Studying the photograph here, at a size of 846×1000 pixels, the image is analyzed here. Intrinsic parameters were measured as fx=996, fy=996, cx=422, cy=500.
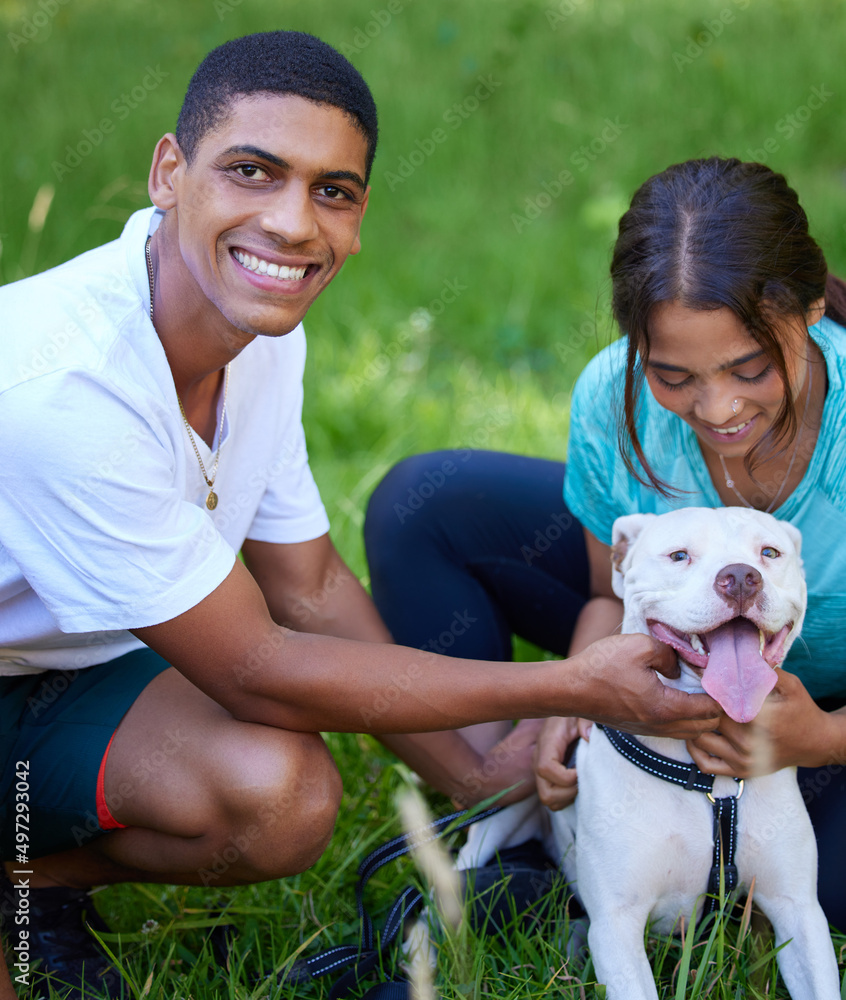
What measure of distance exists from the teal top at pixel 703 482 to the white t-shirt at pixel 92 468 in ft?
3.28

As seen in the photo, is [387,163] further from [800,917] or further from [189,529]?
[800,917]

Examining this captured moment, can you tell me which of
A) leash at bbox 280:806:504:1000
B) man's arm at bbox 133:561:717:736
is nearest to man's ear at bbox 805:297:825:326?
man's arm at bbox 133:561:717:736

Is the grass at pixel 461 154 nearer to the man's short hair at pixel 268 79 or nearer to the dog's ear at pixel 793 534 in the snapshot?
the dog's ear at pixel 793 534

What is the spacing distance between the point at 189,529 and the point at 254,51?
3.13 feet

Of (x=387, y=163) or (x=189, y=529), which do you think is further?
(x=387, y=163)

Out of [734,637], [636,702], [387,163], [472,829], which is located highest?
[387,163]

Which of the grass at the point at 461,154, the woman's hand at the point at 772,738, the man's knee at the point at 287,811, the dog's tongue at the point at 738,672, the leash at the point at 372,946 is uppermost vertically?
the grass at the point at 461,154

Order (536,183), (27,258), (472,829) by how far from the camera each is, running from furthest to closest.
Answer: (536,183) < (27,258) < (472,829)

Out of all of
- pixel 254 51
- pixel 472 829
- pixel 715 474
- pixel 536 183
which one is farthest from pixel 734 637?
pixel 536 183

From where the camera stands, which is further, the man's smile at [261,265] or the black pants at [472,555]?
the black pants at [472,555]

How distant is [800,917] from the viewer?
6.72ft

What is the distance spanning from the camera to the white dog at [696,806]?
6.45 ft

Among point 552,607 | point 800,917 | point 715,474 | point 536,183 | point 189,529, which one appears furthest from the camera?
point 536,183

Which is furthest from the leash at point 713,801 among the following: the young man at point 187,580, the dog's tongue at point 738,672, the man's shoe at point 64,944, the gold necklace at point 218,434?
the man's shoe at point 64,944
